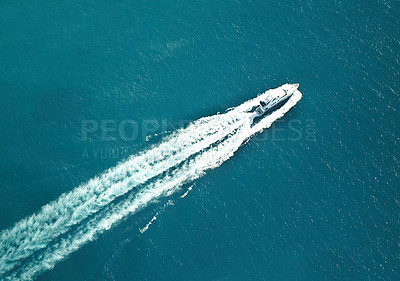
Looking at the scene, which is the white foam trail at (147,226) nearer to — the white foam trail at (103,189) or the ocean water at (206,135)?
the ocean water at (206,135)

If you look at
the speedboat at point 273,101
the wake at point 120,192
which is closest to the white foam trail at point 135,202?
the wake at point 120,192

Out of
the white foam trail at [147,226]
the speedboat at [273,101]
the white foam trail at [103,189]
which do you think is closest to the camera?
the white foam trail at [103,189]

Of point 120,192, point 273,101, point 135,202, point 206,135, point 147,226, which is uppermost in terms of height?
point 273,101

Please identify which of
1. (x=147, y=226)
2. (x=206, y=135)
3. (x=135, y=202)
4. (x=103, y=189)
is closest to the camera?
(x=147, y=226)

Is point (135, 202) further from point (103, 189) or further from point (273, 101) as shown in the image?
point (273, 101)

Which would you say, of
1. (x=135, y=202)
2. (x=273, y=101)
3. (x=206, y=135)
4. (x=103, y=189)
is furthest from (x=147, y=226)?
(x=273, y=101)

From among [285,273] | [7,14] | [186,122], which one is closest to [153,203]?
[186,122]

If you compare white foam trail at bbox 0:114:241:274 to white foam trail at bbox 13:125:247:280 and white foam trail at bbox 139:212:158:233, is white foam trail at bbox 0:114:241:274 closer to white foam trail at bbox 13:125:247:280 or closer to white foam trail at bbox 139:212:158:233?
white foam trail at bbox 13:125:247:280

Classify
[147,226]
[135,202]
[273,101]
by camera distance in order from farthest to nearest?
[273,101]
[135,202]
[147,226]
